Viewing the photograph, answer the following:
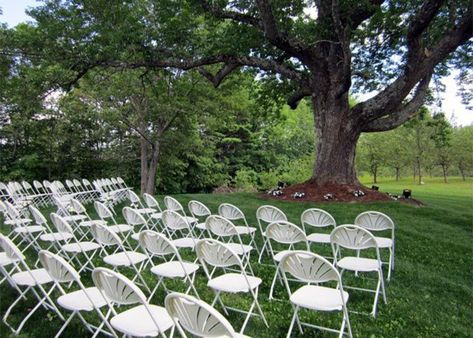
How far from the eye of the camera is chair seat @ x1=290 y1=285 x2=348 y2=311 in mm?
2604

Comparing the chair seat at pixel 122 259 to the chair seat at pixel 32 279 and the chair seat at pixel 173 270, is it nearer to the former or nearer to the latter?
the chair seat at pixel 173 270

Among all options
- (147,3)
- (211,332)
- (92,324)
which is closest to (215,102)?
(147,3)

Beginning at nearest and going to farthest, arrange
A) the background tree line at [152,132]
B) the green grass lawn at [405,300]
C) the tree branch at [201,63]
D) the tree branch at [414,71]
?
the green grass lawn at [405,300] → the tree branch at [414,71] → the tree branch at [201,63] → the background tree line at [152,132]

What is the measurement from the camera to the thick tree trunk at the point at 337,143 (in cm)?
971

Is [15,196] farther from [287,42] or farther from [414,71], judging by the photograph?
[414,71]

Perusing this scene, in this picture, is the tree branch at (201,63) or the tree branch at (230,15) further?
the tree branch at (201,63)

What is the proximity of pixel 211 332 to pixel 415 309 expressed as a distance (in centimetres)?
246

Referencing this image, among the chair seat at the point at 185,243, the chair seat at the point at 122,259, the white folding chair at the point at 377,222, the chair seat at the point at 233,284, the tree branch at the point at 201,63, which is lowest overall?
the chair seat at the point at 233,284

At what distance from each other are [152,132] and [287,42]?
7.90 m

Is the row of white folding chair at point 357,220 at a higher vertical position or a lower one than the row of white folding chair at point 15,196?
lower

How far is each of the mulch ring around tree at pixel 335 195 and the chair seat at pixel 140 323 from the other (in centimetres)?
715

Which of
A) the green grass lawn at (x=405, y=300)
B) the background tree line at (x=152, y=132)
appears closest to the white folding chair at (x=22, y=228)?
the green grass lawn at (x=405, y=300)

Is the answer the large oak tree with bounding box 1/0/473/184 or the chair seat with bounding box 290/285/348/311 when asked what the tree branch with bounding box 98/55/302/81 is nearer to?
the large oak tree with bounding box 1/0/473/184

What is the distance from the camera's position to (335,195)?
9.17 m
